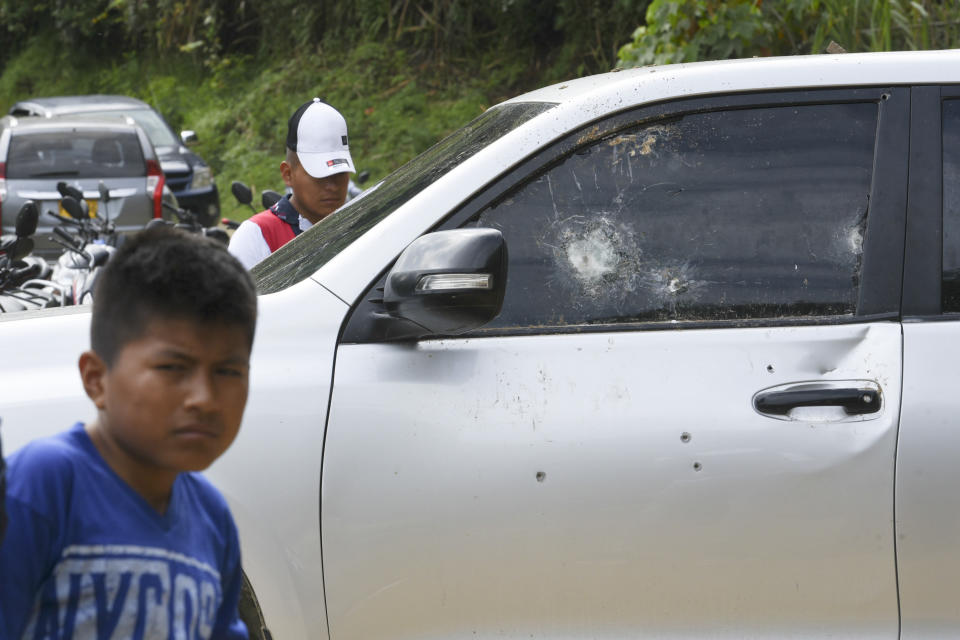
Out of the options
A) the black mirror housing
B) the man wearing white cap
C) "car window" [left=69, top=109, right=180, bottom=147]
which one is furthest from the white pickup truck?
"car window" [left=69, top=109, right=180, bottom=147]

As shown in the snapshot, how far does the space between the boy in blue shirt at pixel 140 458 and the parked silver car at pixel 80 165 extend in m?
11.9

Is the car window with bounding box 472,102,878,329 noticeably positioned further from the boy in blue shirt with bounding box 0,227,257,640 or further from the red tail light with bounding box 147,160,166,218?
the red tail light with bounding box 147,160,166,218

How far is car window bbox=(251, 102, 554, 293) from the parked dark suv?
42.5 feet

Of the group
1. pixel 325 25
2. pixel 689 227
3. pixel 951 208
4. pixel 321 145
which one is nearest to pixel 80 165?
pixel 325 25

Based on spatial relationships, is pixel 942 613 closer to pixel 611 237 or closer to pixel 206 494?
pixel 611 237

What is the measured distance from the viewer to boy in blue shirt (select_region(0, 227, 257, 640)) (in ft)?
5.41

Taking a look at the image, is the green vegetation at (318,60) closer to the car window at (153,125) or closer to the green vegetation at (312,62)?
the green vegetation at (312,62)

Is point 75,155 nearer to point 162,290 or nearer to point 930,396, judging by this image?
point 930,396

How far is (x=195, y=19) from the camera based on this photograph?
77.0ft

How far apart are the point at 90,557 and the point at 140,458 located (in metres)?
0.15

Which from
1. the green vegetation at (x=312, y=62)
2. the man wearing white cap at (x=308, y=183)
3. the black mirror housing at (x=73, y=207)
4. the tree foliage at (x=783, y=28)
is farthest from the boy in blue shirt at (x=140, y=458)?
the green vegetation at (x=312, y=62)

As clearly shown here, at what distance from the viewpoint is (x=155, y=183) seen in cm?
1409

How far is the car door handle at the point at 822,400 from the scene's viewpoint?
295 centimetres

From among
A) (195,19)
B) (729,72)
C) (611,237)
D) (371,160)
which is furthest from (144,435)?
(195,19)
